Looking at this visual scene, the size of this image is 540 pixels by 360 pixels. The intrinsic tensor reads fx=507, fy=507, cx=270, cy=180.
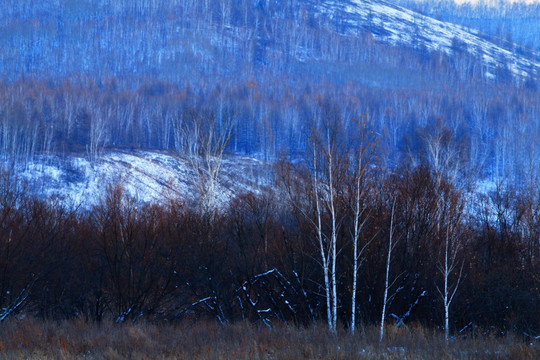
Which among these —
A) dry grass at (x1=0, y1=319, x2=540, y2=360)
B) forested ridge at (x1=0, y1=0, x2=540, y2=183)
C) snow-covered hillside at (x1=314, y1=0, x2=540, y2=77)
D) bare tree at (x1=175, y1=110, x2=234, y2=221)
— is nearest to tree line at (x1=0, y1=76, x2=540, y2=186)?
forested ridge at (x1=0, y1=0, x2=540, y2=183)

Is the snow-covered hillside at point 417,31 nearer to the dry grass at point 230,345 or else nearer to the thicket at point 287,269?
the thicket at point 287,269

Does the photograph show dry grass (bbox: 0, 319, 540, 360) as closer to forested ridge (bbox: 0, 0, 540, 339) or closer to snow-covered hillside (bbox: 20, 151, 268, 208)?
forested ridge (bbox: 0, 0, 540, 339)

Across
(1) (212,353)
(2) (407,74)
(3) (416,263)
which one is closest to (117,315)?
(1) (212,353)

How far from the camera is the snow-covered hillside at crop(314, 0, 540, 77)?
129m

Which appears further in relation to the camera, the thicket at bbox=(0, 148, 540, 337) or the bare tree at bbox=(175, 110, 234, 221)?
the bare tree at bbox=(175, 110, 234, 221)

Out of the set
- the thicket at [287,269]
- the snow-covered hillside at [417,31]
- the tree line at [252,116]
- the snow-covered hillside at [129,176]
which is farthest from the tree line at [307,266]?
the snow-covered hillside at [417,31]

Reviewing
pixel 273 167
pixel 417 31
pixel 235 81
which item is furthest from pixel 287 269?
pixel 417 31

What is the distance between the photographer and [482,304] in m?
16.6

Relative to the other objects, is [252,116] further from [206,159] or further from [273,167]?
[206,159]

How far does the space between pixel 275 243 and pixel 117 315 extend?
557 cm

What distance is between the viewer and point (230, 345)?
9703 millimetres

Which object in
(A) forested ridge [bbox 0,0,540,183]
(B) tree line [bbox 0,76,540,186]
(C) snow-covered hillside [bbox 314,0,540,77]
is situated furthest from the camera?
(C) snow-covered hillside [bbox 314,0,540,77]

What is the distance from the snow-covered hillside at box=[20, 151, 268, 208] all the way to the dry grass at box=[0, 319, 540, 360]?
3633 cm

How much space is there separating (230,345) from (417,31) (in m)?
143
